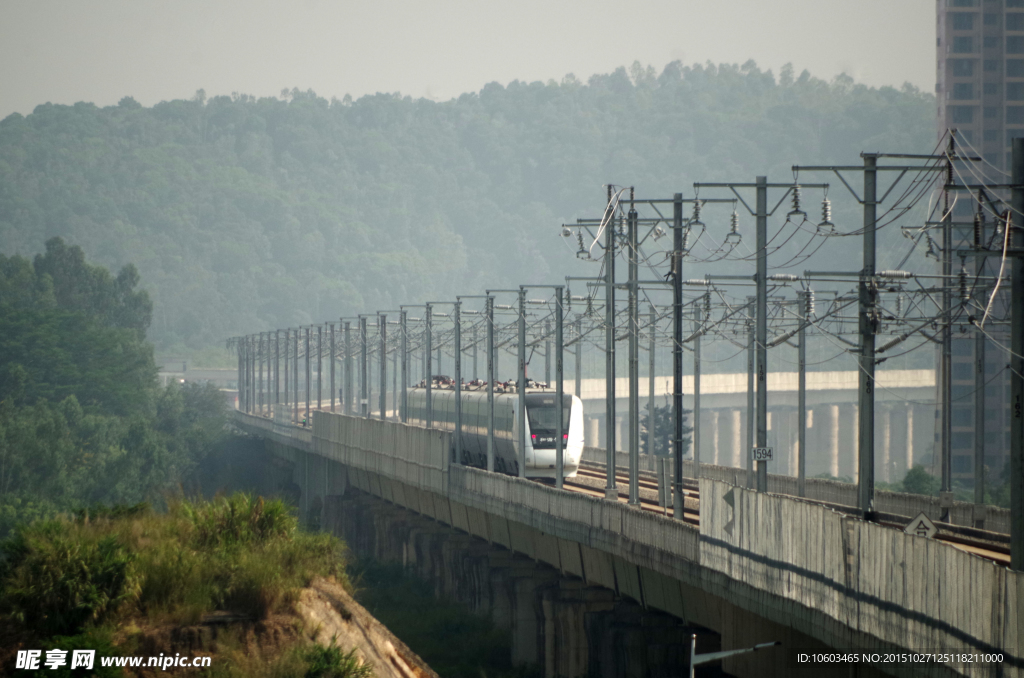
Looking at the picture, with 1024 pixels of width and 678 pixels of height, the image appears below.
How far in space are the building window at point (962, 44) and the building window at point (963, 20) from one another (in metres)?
0.96

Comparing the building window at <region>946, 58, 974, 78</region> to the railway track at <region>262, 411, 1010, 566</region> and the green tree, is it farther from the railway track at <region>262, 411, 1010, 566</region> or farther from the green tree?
the railway track at <region>262, 411, 1010, 566</region>

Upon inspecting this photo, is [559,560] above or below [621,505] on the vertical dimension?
below

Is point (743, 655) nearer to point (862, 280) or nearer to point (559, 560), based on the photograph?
point (862, 280)

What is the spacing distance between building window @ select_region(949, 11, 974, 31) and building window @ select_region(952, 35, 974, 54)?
0.96m

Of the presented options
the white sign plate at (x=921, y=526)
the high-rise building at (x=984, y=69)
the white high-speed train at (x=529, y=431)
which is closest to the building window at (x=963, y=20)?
the high-rise building at (x=984, y=69)

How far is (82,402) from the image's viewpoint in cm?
12100

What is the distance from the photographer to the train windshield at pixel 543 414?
159ft

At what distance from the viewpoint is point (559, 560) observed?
35.9 metres

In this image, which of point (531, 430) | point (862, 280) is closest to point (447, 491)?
point (531, 430)

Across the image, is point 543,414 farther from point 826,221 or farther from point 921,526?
point 921,526

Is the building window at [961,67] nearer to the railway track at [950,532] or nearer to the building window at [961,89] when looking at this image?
the building window at [961,89]

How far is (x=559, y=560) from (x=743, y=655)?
1306cm

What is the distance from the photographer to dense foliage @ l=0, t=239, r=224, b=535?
3479 inches

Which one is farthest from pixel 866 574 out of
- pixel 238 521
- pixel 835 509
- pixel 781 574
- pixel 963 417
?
pixel 963 417
